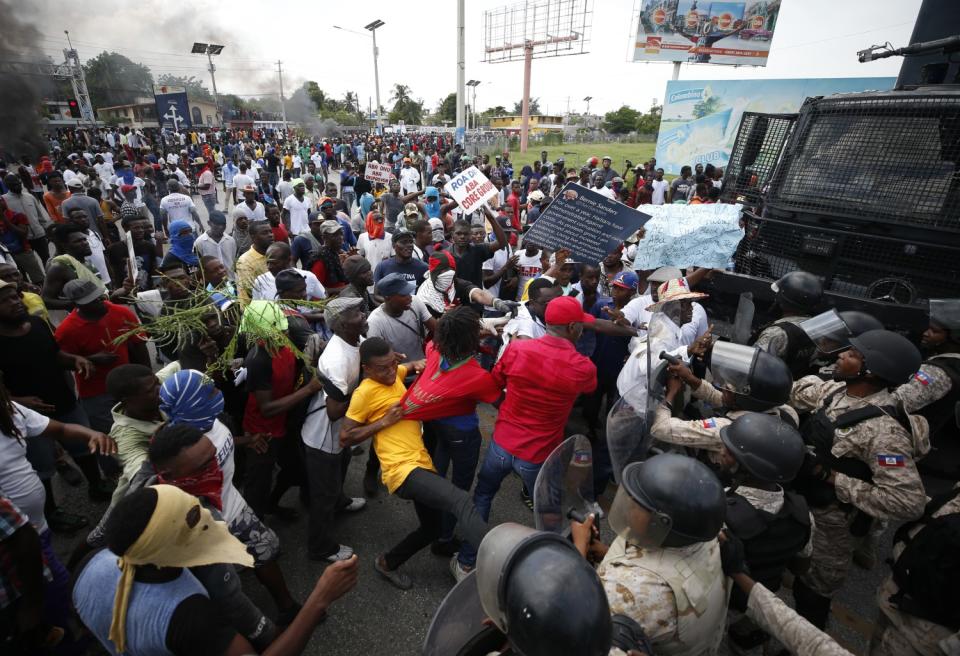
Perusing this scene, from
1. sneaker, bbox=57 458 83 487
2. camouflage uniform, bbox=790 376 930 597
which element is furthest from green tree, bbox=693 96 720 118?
sneaker, bbox=57 458 83 487

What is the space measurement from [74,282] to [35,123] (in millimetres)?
26404

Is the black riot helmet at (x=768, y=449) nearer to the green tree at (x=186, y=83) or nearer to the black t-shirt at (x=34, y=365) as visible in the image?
the black t-shirt at (x=34, y=365)

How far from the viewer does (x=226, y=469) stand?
2.49 metres

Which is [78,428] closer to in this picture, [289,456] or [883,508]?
[289,456]

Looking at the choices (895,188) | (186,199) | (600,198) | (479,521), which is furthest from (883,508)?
(186,199)

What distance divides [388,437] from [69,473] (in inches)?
130

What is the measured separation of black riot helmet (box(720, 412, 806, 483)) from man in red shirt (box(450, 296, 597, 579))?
1062mm

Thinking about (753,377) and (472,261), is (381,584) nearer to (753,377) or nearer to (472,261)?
(753,377)

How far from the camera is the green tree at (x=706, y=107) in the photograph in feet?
69.0

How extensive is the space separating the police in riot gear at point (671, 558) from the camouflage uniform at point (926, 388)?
2.50 m

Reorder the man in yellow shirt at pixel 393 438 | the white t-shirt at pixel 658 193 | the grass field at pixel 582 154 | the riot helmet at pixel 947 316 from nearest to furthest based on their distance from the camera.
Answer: the man in yellow shirt at pixel 393 438, the riot helmet at pixel 947 316, the white t-shirt at pixel 658 193, the grass field at pixel 582 154

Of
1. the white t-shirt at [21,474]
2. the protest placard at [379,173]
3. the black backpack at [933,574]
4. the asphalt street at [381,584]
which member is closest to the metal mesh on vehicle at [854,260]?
the asphalt street at [381,584]

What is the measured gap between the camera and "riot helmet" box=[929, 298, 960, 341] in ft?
10.6

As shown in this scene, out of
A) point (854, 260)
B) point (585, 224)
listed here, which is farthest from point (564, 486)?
point (854, 260)
